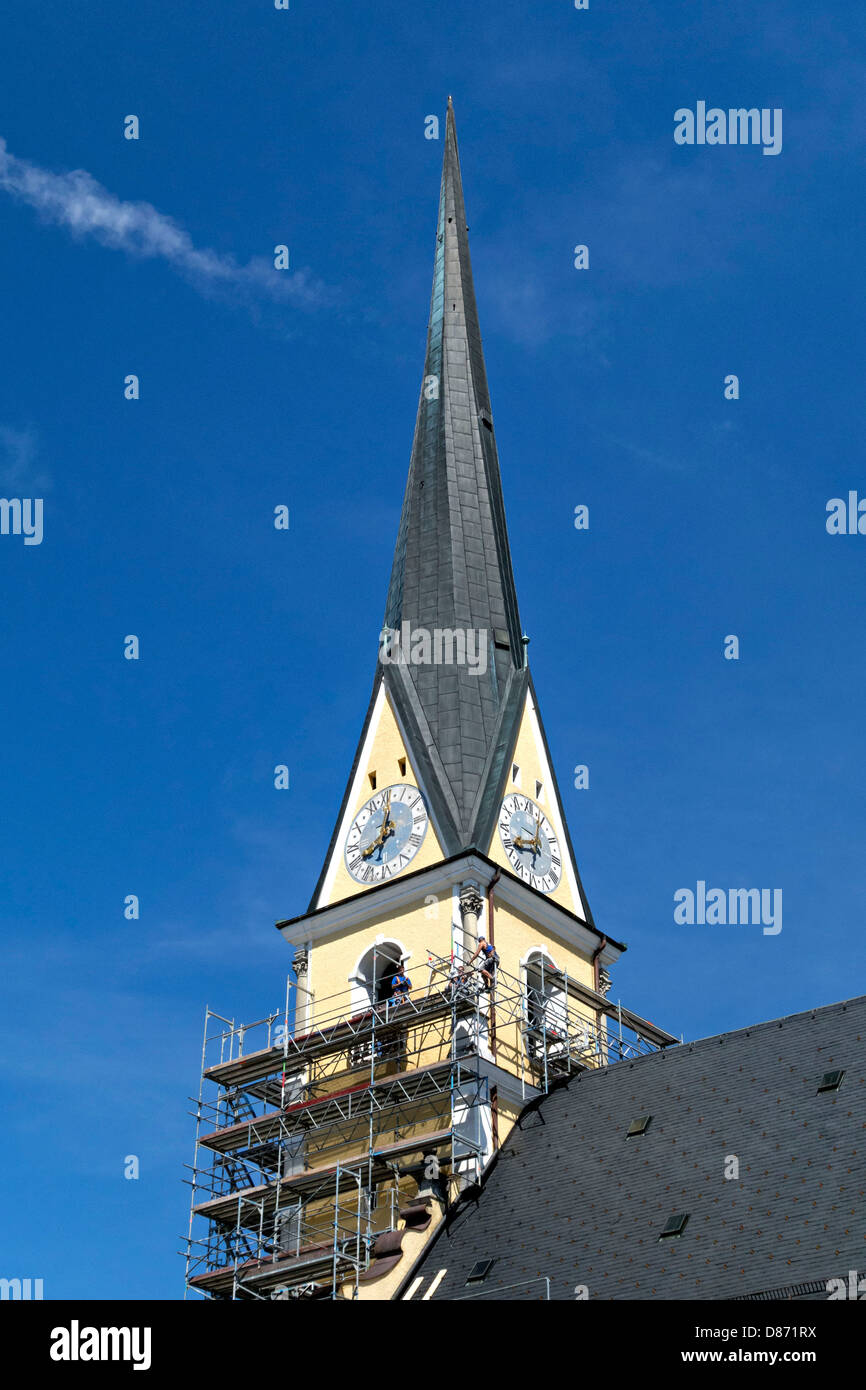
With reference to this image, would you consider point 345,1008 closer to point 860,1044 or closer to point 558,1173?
point 558,1173

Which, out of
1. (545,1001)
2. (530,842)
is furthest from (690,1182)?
(530,842)

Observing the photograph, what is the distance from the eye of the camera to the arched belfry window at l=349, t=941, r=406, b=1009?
131 feet

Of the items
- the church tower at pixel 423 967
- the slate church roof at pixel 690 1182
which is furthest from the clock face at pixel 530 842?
the slate church roof at pixel 690 1182

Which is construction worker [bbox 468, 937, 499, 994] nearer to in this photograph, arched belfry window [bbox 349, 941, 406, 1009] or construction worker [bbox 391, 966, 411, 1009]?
construction worker [bbox 391, 966, 411, 1009]

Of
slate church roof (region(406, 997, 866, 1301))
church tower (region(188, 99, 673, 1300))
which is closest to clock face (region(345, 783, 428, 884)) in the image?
church tower (region(188, 99, 673, 1300))

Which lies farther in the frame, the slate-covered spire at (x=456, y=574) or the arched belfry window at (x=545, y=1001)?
the slate-covered spire at (x=456, y=574)

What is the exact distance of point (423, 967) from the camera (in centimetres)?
3869

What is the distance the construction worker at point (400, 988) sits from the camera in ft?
123

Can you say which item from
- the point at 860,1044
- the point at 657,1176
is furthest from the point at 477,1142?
the point at 860,1044

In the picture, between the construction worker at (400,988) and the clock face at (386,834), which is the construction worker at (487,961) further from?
the clock face at (386,834)

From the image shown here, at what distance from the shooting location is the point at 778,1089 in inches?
1273

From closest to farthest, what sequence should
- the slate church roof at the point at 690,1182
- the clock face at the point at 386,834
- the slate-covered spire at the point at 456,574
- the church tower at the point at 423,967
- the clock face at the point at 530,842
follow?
the slate church roof at the point at 690,1182
the church tower at the point at 423,967
the clock face at the point at 386,834
the clock face at the point at 530,842
the slate-covered spire at the point at 456,574

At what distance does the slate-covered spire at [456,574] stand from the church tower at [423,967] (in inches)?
2.4
